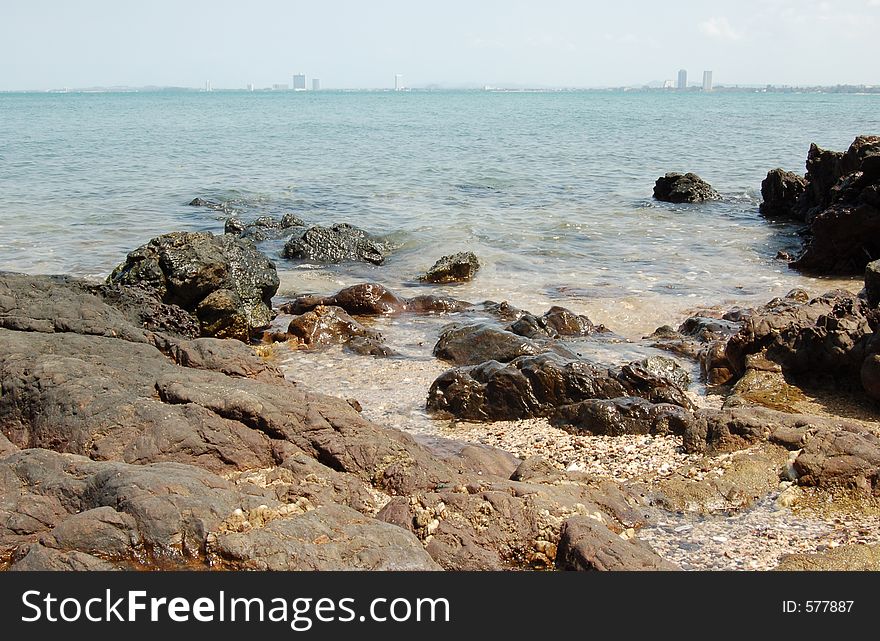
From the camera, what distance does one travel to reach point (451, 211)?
2550 centimetres

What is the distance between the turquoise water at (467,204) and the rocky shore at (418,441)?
3.89 meters

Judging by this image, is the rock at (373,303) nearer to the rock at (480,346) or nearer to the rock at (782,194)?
the rock at (480,346)

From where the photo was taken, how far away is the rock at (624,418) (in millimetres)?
7734

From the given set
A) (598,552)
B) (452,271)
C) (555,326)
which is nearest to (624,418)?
(598,552)

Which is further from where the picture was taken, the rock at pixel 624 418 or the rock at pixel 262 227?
the rock at pixel 262 227

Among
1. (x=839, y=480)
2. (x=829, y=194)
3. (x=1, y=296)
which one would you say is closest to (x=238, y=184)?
(x=829, y=194)

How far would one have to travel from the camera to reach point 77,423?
5.87 metres

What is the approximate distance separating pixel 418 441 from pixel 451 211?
60.3 ft

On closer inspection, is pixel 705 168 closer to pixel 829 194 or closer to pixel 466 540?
pixel 829 194

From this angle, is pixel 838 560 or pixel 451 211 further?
pixel 451 211

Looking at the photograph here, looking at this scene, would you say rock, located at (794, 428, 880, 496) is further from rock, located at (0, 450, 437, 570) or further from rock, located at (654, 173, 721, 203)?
rock, located at (654, 173, 721, 203)

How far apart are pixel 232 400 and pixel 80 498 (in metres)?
1.59

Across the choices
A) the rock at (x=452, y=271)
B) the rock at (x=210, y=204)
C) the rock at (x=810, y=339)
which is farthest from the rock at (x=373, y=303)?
the rock at (x=210, y=204)

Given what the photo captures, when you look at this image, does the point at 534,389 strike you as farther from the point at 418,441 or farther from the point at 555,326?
the point at 555,326
